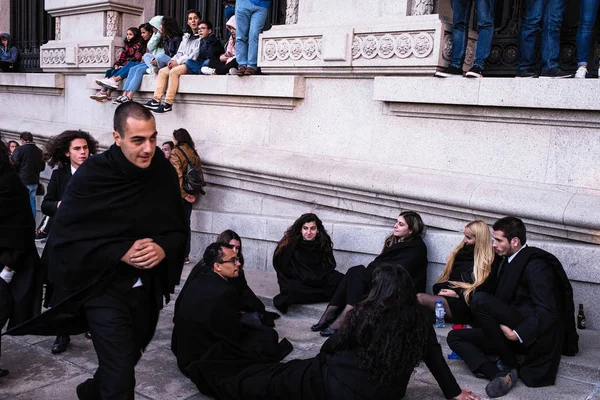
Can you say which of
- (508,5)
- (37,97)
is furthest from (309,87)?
(37,97)

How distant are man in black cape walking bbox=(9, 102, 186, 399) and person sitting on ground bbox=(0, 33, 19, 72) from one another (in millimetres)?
12022

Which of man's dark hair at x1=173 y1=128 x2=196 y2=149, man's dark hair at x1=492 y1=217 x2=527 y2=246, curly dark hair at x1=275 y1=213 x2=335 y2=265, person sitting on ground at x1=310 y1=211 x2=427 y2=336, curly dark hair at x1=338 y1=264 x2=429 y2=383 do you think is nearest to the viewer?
curly dark hair at x1=338 y1=264 x2=429 y2=383

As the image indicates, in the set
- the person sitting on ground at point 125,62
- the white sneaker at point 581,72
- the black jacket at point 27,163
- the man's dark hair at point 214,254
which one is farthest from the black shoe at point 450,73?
the black jacket at point 27,163

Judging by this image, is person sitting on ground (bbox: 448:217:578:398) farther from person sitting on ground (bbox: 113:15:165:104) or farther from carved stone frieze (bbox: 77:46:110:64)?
carved stone frieze (bbox: 77:46:110:64)

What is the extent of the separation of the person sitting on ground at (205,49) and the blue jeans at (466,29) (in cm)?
385

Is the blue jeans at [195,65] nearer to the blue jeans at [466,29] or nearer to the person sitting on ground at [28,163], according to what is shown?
the person sitting on ground at [28,163]

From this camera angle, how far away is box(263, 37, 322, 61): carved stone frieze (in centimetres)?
808

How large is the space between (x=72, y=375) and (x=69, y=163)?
73.9 inches

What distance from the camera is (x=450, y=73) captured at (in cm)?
718

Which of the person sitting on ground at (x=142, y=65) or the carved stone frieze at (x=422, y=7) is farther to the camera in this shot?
the person sitting on ground at (x=142, y=65)

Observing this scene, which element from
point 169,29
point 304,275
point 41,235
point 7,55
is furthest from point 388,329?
point 7,55

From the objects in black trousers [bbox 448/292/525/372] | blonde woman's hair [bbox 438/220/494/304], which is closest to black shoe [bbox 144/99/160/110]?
blonde woman's hair [bbox 438/220/494/304]

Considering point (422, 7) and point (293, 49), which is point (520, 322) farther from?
point (293, 49)

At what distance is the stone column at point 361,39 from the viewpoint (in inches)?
283
